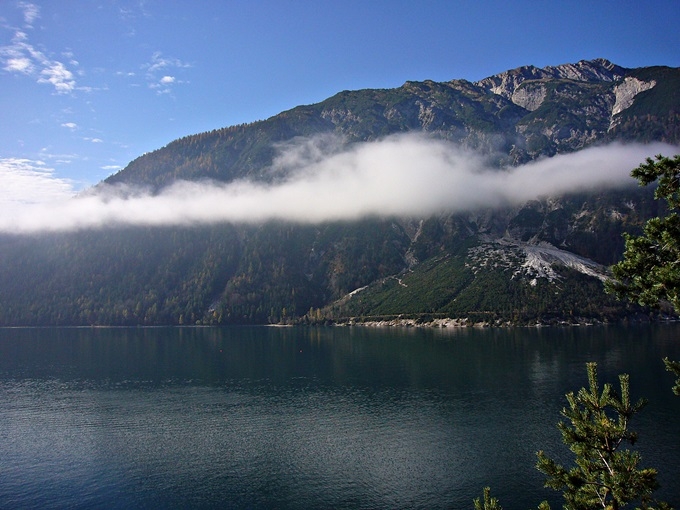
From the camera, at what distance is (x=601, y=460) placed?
2236 cm

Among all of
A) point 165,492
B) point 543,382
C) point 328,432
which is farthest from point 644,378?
point 165,492

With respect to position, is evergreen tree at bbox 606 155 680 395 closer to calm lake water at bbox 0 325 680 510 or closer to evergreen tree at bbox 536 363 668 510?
evergreen tree at bbox 536 363 668 510

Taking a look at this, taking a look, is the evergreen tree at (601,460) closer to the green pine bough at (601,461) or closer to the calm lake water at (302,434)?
the green pine bough at (601,461)

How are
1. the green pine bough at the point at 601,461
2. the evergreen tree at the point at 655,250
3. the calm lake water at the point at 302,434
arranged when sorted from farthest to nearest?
the calm lake water at the point at 302,434 < the evergreen tree at the point at 655,250 < the green pine bough at the point at 601,461

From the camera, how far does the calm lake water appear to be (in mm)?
68750

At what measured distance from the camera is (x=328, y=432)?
318ft

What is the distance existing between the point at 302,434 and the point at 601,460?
80522 mm

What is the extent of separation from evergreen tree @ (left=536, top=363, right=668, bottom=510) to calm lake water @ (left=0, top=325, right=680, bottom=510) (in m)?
46.4

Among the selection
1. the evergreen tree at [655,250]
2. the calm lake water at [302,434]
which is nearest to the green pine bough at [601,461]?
the evergreen tree at [655,250]

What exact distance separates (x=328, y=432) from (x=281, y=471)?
21.1 meters

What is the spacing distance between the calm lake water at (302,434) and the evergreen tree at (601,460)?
4637 cm

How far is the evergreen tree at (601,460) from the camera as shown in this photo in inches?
816

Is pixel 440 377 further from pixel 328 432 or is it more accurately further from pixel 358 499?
pixel 358 499

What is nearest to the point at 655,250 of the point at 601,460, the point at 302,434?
the point at 601,460
